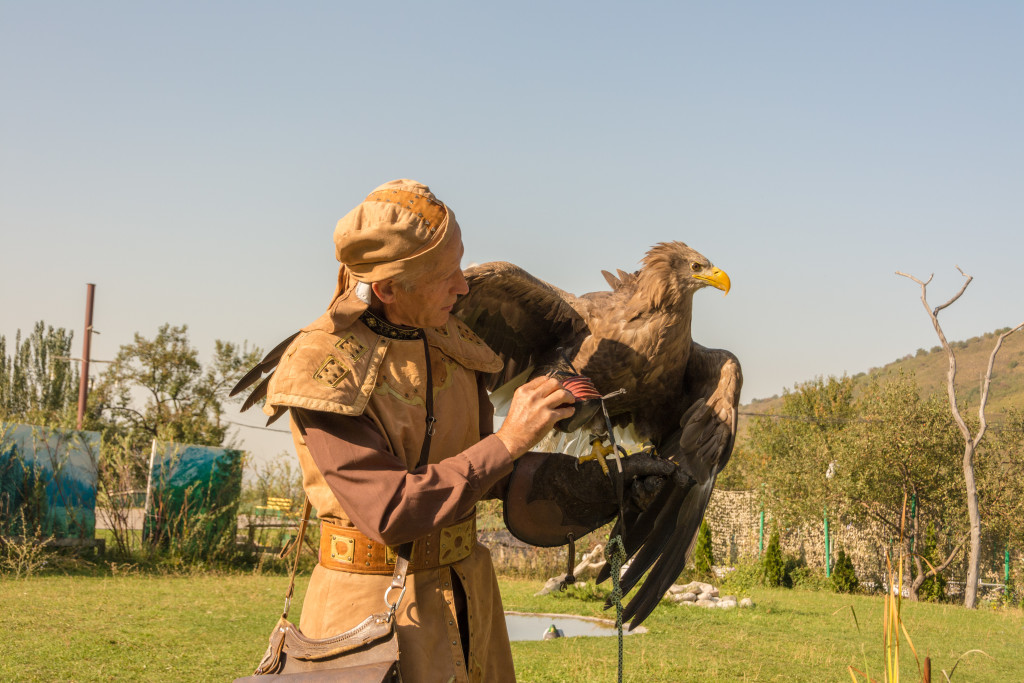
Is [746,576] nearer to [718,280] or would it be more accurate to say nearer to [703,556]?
[703,556]

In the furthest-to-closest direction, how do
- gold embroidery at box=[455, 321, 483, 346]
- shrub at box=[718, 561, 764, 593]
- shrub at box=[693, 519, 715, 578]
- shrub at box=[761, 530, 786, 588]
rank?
shrub at box=[761, 530, 786, 588], shrub at box=[718, 561, 764, 593], shrub at box=[693, 519, 715, 578], gold embroidery at box=[455, 321, 483, 346]

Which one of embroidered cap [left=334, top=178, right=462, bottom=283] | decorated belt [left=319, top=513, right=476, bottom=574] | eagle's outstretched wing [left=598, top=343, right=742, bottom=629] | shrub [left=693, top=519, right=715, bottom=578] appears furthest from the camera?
shrub [left=693, top=519, right=715, bottom=578]

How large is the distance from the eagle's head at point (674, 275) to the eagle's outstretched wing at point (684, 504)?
0.53 meters

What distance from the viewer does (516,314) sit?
393cm

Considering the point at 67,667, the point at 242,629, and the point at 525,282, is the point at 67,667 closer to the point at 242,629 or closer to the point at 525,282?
the point at 242,629

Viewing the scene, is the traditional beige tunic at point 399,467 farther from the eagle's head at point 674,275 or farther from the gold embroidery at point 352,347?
the eagle's head at point 674,275

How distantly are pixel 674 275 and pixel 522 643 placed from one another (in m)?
4.68

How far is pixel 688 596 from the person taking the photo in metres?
10.6

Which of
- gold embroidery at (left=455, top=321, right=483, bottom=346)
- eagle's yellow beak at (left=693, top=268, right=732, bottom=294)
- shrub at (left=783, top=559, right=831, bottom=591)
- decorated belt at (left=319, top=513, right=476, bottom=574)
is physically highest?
eagle's yellow beak at (left=693, top=268, right=732, bottom=294)

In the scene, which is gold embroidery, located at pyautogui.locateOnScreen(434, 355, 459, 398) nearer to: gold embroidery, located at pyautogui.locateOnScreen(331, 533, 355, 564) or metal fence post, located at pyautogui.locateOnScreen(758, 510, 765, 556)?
gold embroidery, located at pyautogui.locateOnScreen(331, 533, 355, 564)

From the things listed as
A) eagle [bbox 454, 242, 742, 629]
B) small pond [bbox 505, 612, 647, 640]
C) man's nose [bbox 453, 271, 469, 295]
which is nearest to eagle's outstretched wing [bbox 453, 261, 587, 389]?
eagle [bbox 454, 242, 742, 629]

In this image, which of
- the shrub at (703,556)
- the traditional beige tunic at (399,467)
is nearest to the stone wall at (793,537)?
the shrub at (703,556)

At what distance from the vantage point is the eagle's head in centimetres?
389

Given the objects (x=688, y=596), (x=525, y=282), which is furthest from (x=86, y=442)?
(x=525, y=282)
